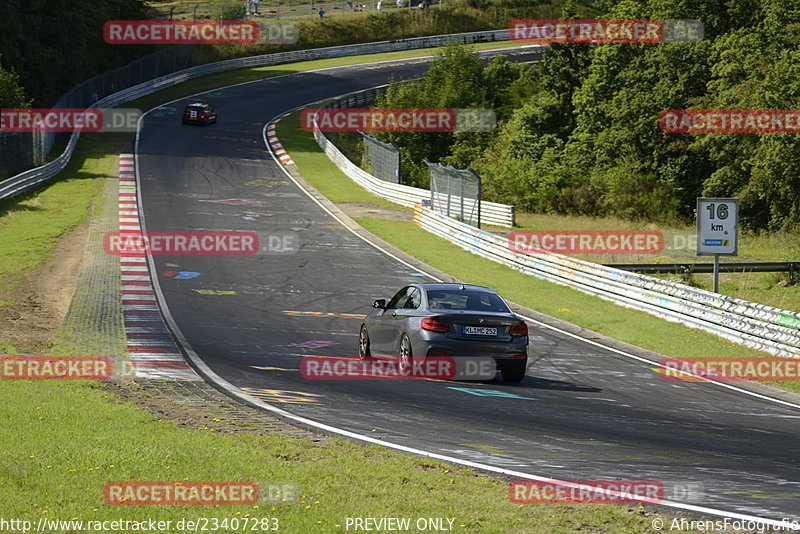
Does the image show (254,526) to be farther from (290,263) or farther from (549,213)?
(549,213)

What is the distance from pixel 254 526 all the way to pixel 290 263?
2319 cm

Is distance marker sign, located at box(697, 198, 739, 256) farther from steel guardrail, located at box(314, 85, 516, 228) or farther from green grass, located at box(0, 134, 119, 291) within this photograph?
steel guardrail, located at box(314, 85, 516, 228)

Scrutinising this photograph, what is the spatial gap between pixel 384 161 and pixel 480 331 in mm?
35775

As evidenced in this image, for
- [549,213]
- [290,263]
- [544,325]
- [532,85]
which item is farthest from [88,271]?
[532,85]

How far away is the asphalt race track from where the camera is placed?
352 inches

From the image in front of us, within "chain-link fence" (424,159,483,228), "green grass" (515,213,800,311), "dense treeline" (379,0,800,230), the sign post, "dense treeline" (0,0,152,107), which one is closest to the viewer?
the sign post

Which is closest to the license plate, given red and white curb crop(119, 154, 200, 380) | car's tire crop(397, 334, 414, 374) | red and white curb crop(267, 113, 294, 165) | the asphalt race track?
the asphalt race track

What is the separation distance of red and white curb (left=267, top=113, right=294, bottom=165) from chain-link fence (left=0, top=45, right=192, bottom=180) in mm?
12613

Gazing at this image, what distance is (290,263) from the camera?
29.6 metres

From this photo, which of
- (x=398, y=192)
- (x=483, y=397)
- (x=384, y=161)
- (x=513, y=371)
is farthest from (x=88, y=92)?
(x=483, y=397)

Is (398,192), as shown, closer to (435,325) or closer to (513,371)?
(513,371)

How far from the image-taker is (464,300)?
47.7ft

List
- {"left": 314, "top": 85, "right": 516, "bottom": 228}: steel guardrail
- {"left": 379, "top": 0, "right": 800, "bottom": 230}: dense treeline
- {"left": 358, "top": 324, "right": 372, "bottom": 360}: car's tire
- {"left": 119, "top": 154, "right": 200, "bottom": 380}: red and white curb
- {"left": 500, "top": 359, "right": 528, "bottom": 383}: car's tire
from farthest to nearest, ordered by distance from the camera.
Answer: {"left": 314, "top": 85, "right": 516, "bottom": 228}: steel guardrail → {"left": 379, "top": 0, "right": 800, "bottom": 230}: dense treeline → {"left": 358, "top": 324, "right": 372, "bottom": 360}: car's tire → {"left": 119, "top": 154, "right": 200, "bottom": 380}: red and white curb → {"left": 500, "top": 359, "right": 528, "bottom": 383}: car's tire

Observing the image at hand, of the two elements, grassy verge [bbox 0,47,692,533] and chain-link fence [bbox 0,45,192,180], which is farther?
chain-link fence [bbox 0,45,192,180]
